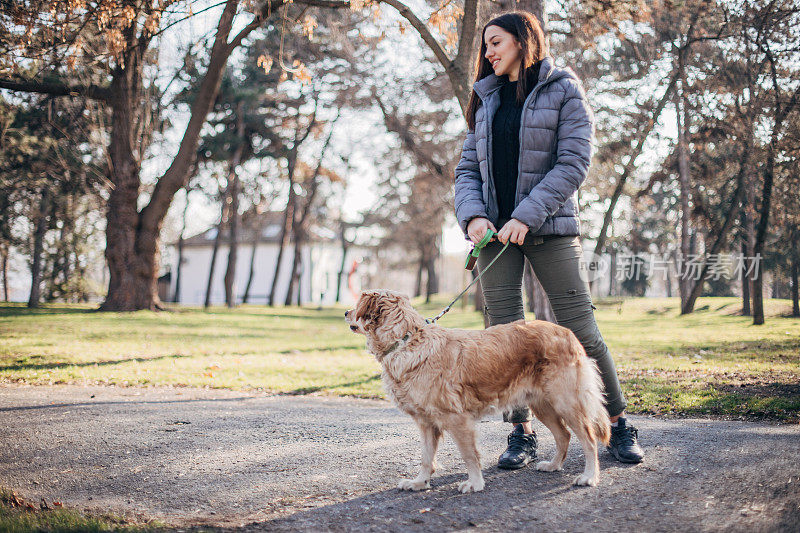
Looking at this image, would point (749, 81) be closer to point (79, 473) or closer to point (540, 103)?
point (540, 103)

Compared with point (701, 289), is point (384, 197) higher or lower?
higher

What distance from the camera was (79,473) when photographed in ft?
12.1

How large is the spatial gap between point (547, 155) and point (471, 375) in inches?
60.7

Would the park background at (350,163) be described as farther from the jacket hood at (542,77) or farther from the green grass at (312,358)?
the jacket hood at (542,77)

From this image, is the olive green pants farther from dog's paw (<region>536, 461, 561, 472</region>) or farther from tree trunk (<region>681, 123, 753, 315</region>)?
tree trunk (<region>681, 123, 753, 315</region>)

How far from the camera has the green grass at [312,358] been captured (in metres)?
6.52

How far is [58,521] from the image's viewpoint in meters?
2.78

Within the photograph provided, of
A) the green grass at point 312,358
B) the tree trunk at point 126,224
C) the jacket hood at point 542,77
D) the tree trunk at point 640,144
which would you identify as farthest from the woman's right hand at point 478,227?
the tree trunk at point 640,144

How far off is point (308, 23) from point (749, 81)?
30.9 feet

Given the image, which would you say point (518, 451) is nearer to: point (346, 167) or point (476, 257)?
point (476, 257)

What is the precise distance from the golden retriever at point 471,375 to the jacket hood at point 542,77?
62.7 inches

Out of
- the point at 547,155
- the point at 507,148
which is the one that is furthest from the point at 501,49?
the point at 547,155

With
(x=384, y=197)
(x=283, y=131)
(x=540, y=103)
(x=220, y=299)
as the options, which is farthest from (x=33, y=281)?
(x=220, y=299)

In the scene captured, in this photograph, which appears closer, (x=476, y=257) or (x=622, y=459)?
(x=622, y=459)
